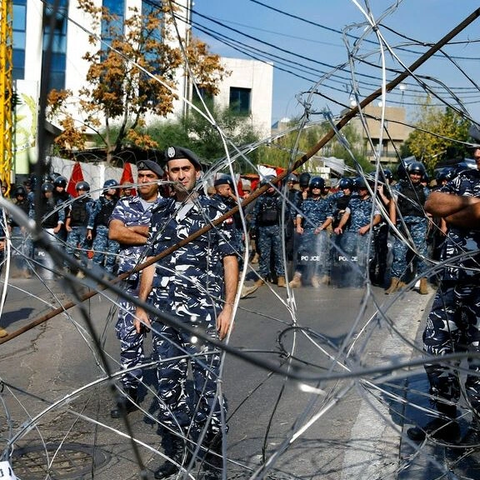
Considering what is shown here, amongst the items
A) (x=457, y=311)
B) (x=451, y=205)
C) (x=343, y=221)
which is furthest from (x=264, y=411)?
(x=343, y=221)

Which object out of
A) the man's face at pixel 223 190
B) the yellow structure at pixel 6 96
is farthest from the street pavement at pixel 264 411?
the yellow structure at pixel 6 96

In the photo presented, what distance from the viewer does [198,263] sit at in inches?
180

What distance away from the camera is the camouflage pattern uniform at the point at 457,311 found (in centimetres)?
450

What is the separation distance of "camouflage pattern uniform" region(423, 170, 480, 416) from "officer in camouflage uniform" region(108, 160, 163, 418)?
2.04 m

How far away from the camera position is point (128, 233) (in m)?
5.90

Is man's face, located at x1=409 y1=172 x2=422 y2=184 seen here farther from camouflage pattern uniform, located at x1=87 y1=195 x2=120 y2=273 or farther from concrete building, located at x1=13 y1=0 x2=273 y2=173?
camouflage pattern uniform, located at x1=87 y1=195 x2=120 y2=273

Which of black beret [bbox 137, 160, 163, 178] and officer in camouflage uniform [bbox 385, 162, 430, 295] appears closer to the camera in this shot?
black beret [bbox 137, 160, 163, 178]

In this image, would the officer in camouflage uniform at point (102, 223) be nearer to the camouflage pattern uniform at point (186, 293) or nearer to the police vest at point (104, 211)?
the police vest at point (104, 211)

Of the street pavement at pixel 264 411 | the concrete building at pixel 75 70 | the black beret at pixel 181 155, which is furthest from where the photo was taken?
the concrete building at pixel 75 70

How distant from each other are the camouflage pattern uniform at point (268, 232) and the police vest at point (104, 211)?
2.52 m

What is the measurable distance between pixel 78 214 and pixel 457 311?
1164cm

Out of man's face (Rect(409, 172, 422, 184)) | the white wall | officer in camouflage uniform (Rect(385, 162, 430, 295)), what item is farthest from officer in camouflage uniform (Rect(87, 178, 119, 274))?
the white wall

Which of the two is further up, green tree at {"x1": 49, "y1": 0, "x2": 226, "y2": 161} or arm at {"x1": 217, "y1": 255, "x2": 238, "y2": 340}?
green tree at {"x1": 49, "y1": 0, "x2": 226, "y2": 161}

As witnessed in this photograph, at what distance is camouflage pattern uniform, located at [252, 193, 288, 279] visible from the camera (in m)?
14.6
